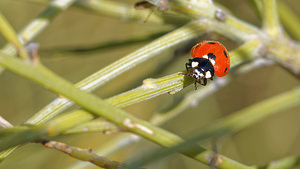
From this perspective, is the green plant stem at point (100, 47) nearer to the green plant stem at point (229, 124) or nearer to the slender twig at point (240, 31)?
the slender twig at point (240, 31)

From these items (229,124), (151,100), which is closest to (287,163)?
(229,124)

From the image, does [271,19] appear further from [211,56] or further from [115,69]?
[115,69]

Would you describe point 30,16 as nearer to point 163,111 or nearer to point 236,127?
point 163,111

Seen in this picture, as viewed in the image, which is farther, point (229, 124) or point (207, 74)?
point (207, 74)

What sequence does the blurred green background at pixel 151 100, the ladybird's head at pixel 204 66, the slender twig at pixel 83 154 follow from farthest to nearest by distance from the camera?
1. the blurred green background at pixel 151 100
2. the ladybird's head at pixel 204 66
3. the slender twig at pixel 83 154

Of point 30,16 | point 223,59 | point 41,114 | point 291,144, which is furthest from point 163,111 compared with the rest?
point 30,16

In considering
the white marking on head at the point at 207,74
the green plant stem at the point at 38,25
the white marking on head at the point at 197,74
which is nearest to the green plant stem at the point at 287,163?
the white marking on head at the point at 197,74

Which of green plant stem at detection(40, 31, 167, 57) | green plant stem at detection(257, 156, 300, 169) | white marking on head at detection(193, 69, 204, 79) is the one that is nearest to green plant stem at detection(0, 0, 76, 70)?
green plant stem at detection(40, 31, 167, 57)
